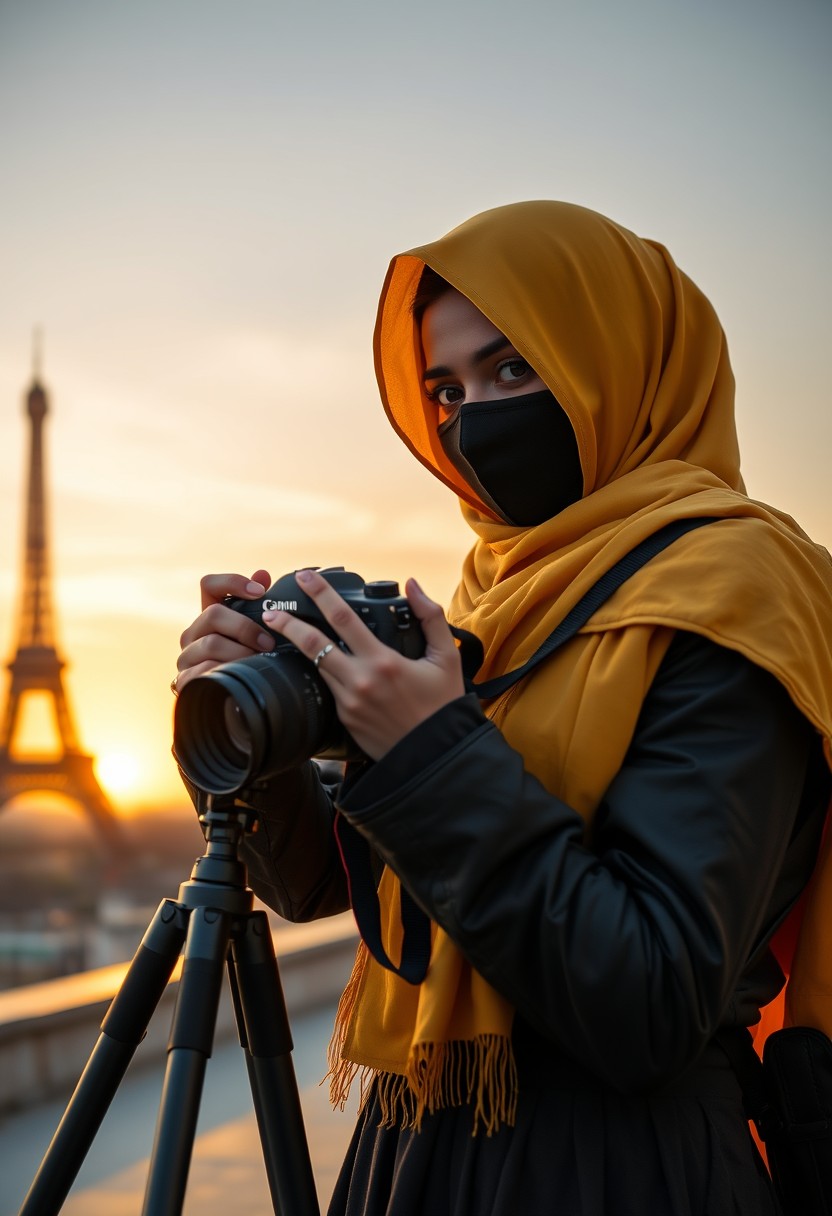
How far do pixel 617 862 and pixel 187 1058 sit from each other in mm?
428

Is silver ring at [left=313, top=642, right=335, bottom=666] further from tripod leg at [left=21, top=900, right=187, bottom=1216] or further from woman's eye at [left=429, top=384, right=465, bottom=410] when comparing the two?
woman's eye at [left=429, top=384, right=465, bottom=410]

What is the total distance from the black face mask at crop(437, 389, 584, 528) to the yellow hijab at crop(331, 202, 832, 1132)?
44 millimetres

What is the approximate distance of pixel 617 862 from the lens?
1075mm

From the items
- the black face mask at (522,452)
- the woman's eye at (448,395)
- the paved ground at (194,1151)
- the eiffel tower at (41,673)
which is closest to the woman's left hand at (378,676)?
the black face mask at (522,452)

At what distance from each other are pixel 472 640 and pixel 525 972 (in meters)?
0.40

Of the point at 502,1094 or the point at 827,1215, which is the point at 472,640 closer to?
the point at 502,1094

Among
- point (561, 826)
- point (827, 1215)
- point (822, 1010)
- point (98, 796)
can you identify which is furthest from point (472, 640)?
point (98, 796)

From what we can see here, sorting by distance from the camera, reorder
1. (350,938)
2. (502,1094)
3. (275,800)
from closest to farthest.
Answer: (502,1094) < (275,800) < (350,938)

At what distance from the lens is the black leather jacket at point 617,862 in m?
1.01

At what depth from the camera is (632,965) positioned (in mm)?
999

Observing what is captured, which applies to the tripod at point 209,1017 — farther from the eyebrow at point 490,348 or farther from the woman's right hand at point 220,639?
the eyebrow at point 490,348

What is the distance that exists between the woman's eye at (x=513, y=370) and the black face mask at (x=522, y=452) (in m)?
0.04

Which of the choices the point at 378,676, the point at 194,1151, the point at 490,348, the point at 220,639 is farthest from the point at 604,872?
the point at 194,1151

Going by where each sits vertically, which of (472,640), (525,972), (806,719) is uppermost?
(472,640)
